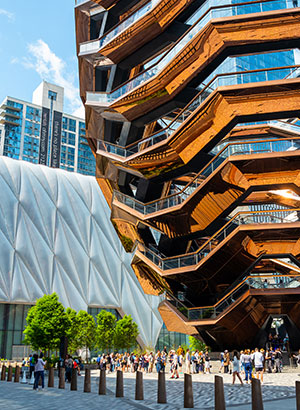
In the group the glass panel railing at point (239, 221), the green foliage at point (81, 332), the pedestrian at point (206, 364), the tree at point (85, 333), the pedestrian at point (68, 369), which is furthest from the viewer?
the tree at point (85, 333)

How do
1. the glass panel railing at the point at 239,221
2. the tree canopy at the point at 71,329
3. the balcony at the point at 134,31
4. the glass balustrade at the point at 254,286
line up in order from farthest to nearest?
1. the tree canopy at the point at 71,329
2. the balcony at the point at 134,31
3. the glass balustrade at the point at 254,286
4. the glass panel railing at the point at 239,221

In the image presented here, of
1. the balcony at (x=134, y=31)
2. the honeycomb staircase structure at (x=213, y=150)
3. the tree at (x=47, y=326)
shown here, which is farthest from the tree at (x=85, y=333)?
the balcony at (x=134, y=31)

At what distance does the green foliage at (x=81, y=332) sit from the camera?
40719mm

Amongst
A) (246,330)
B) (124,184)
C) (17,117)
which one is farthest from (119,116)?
(17,117)

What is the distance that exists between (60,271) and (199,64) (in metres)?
31.9

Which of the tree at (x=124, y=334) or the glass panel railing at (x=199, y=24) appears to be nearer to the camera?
the glass panel railing at (x=199, y=24)

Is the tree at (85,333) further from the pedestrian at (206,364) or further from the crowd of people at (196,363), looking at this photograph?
the pedestrian at (206,364)

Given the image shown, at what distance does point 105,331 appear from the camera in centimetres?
4366

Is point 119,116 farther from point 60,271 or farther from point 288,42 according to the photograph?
point 60,271

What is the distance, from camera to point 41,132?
115562 mm

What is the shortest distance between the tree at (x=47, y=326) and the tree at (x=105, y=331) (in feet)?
25.6

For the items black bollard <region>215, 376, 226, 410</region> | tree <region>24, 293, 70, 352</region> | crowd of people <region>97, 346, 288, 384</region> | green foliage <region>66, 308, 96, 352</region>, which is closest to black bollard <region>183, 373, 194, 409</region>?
black bollard <region>215, 376, 226, 410</region>

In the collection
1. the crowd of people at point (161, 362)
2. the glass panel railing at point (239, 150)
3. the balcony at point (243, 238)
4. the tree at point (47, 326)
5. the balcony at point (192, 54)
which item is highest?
the balcony at point (192, 54)

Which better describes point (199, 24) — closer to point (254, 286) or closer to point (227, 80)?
point (227, 80)
